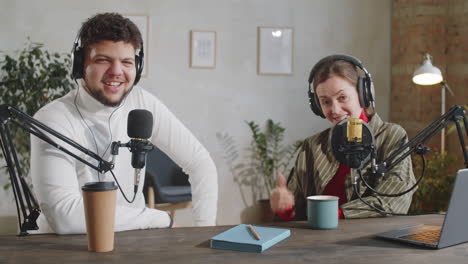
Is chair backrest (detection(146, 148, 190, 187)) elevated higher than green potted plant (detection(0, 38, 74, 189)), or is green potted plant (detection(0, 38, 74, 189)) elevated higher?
green potted plant (detection(0, 38, 74, 189))

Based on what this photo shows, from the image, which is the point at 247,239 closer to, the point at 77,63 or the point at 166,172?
the point at 77,63

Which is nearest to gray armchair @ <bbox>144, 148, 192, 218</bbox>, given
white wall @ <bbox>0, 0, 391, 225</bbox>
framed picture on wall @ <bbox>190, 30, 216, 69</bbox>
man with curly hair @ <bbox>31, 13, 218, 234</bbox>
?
white wall @ <bbox>0, 0, 391, 225</bbox>

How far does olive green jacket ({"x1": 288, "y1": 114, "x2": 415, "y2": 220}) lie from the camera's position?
167 cm

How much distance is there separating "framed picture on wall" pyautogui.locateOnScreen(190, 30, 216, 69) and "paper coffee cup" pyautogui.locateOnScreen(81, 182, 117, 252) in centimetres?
376

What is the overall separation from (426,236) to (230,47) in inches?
149

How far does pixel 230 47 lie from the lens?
4879 millimetres

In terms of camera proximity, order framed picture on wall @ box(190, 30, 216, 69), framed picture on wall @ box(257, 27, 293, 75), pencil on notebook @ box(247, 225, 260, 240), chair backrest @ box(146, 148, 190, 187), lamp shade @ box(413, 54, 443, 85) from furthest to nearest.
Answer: framed picture on wall @ box(257, 27, 293, 75)
framed picture on wall @ box(190, 30, 216, 69)
chair backrest @ box(146, 148, 190, 187)
lamp shade @ box(413, 54, 443, 85)
pencil on notebook @ box(247, 225, 260, 240)

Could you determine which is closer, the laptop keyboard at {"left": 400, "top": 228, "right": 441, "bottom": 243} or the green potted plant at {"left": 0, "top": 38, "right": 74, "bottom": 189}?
the laptop keyboard at {"left": 400, "top": 228, "right": 441, "bottom": 243}

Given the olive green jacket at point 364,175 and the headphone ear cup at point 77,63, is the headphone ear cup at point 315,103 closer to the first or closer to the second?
the olive green jacket at point 364,175

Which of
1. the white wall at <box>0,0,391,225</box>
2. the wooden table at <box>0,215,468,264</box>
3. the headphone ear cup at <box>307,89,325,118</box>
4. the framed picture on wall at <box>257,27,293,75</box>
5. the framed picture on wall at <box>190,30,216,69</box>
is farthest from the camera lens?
the framed picture on wall at <box>257,27,293,75</box>

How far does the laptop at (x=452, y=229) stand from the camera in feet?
3.84

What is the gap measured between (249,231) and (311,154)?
0.77 meters

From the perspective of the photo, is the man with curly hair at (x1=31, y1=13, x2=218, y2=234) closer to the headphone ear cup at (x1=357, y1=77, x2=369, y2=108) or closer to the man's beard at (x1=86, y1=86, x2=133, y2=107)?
the man's beard at (x1=86, y1=86, x2=133, y2=107)

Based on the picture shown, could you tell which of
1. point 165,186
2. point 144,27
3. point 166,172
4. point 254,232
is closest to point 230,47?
point 144,27
